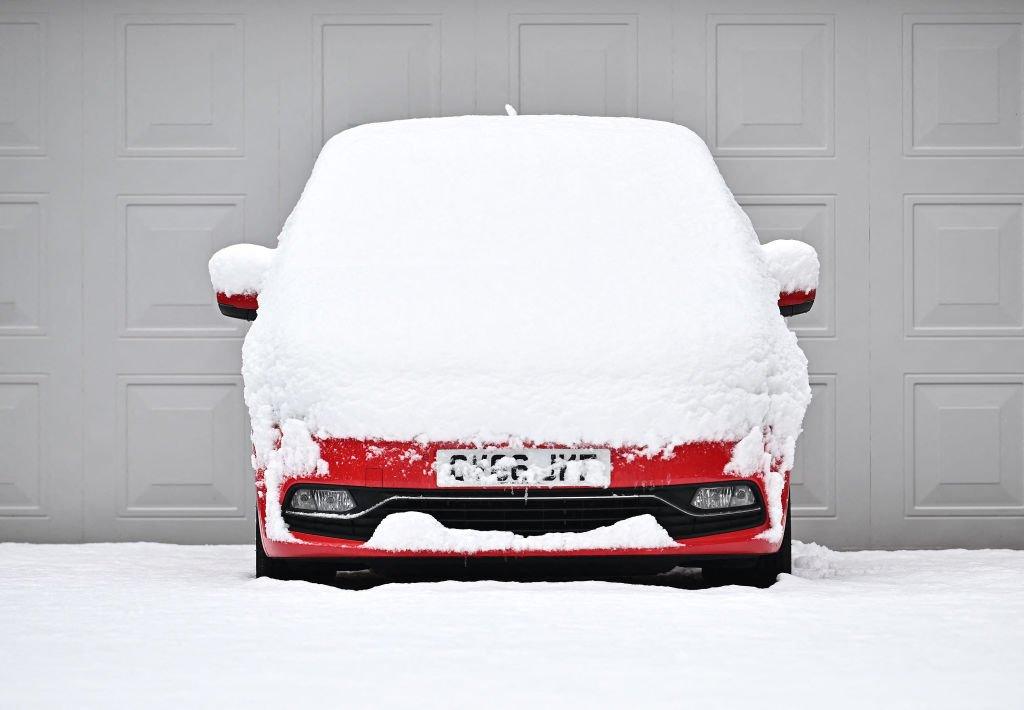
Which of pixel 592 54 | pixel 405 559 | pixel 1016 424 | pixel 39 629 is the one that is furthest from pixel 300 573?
pixel 1016 424

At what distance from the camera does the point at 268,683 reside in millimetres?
2910

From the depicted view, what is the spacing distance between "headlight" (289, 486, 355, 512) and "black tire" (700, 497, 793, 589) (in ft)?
3.83

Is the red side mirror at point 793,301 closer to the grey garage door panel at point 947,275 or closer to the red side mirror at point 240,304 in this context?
the red side mirror at point 240,304

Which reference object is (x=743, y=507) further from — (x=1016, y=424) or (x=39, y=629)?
(x=1016, y=424)

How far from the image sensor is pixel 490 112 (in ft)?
21.4

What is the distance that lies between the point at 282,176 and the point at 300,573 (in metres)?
2.71

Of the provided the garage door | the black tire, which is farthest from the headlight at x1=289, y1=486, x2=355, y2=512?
the garage door

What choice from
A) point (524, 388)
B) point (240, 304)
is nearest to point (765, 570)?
point (524, 388)

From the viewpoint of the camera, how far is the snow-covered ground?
2.83 m

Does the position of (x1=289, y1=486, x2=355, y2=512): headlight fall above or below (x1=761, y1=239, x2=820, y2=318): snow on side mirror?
below

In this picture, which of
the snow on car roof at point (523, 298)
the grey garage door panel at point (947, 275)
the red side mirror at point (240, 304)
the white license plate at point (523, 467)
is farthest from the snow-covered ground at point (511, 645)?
the grey garage door panel at point (947, 275)

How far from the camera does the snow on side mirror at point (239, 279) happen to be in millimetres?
4602

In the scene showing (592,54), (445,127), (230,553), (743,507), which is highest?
(592,54)

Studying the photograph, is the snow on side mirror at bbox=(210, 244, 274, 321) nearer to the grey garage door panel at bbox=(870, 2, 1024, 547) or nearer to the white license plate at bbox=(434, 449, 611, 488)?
the white license plate at bbox=(434, 449, 611, 488)
